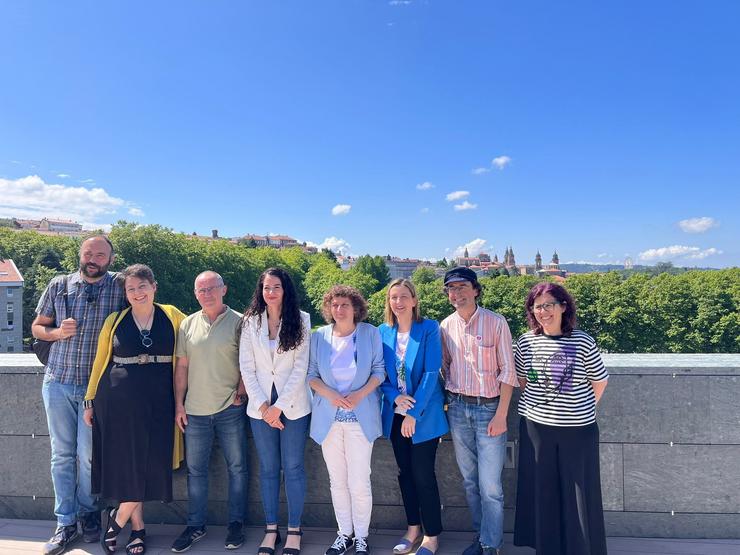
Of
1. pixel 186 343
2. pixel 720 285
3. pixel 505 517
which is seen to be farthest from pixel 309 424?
pixel 720 285

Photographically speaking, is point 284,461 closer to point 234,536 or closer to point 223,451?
point 223,451

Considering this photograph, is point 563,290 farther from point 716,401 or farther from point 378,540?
point 378,540

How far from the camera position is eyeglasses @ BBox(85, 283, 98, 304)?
11.3ft

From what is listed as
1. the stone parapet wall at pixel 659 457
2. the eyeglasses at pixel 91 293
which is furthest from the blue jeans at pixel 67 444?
the stone parapet wall at pixel 659 457

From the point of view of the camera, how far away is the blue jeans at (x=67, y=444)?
3.40m

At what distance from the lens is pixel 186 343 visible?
3326 mm

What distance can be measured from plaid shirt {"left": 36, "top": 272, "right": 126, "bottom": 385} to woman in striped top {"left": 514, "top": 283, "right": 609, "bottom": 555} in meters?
2.96

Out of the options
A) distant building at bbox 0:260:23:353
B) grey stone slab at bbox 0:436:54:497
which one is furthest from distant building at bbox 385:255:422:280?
grey stone slab at bbox 0:436:54:497

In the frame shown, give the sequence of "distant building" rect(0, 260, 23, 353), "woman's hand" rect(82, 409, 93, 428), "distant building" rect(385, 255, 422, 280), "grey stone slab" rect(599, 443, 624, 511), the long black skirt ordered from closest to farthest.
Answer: the long black skirt < "woman's hand" rect(82, 409, 93, 428) < "grey stone slab" rect(599, 443, 624, 511) < "distant building" rect(0, 260, 23, 353) < "distant building" rect(385, 255, 422, 280)

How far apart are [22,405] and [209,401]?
1.76 metres

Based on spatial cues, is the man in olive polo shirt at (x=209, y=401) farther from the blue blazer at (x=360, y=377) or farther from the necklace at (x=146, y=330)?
Result: the blue blazer at (x=360, y=377)

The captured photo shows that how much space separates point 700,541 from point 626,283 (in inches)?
1637

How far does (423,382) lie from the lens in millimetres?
3061

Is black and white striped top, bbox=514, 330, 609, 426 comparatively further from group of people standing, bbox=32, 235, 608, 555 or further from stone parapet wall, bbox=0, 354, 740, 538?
stone parapet wall, bbox=0, 354, 740, 538
